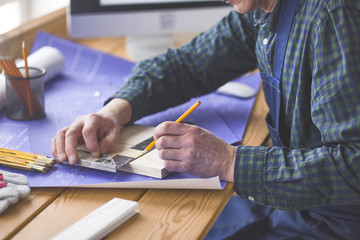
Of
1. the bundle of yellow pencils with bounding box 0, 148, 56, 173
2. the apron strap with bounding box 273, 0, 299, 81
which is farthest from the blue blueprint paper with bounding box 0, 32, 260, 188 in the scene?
the apron strap with bounding box 273, 0, 299, 81

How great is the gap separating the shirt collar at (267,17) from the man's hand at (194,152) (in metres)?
0.32

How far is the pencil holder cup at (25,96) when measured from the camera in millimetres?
1203

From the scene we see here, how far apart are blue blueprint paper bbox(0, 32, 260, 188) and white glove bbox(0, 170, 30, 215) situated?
26 millimetres

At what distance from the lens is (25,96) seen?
122cm

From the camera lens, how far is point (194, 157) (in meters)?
0.95

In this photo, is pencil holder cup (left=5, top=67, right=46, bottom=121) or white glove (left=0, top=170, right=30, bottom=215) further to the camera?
pencil holder cup (left=5, top=67, right=46, bottom=121)

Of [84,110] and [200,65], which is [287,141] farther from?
[84,110]

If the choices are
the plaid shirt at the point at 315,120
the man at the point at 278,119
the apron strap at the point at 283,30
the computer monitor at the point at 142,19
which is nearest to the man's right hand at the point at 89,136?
the man at the point at 278,119

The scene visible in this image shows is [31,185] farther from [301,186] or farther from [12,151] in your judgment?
[301,186]

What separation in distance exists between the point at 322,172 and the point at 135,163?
1.16ft

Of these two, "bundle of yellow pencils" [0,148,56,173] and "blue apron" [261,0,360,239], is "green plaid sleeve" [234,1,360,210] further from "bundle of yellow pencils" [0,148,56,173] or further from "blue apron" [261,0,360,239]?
"bundle of yellow pencils" [0,148,56,173]

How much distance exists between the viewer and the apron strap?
3.49ft

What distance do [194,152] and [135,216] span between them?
17 cm

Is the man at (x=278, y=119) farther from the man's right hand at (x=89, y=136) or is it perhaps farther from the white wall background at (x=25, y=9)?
the white wall background at (x=25, y=9)
